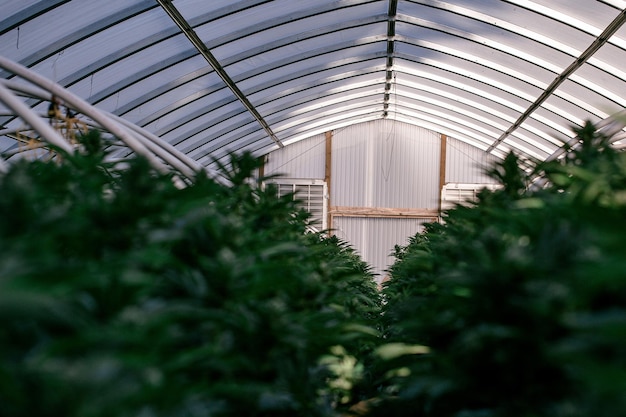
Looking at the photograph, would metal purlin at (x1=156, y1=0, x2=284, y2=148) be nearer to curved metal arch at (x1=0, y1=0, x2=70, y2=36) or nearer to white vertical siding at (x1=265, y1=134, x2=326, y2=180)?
curved metal arch at (x1=0, y1=0, x2=70, y2=36)

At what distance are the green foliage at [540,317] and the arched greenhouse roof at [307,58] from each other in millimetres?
6848

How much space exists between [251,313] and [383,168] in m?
17.1

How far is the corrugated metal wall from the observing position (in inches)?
720

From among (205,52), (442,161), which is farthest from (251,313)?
(442,161)

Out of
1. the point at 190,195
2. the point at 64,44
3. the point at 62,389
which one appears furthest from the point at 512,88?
the point at 62,389

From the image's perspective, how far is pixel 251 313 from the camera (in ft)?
5.15

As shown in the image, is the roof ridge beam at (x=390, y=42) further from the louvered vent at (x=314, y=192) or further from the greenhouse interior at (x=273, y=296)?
the greenhouse interior at (x=273, y=296)

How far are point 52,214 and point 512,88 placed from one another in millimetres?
12802

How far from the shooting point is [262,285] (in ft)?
4.99

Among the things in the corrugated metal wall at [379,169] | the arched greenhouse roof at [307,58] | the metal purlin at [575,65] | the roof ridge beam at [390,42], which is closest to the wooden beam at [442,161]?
the corrugated metal wall at [379,169]

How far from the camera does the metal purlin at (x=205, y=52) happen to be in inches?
321

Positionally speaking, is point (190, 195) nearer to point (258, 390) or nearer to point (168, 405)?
point (258, 390)

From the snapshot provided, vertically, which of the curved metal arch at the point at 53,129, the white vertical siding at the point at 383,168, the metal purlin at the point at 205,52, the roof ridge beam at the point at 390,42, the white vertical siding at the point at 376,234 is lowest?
the white vertical siding at the point at 376,234

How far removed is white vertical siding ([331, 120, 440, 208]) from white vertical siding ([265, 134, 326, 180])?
0.42 m
